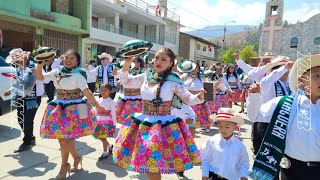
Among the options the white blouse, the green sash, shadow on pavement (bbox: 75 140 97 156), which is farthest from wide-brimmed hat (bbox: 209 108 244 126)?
shadow on pavement (bbox: 75 140 97 156)

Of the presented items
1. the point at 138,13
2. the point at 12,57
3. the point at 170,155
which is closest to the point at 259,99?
the point at 170,155

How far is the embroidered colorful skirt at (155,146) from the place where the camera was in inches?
117

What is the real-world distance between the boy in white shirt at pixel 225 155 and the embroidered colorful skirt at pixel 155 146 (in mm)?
231

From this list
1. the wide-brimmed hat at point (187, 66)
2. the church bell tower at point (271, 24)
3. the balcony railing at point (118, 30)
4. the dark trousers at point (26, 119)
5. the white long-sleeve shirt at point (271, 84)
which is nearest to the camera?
the white long-sleeve shirt at point (271, 84)

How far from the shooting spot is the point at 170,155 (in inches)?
120

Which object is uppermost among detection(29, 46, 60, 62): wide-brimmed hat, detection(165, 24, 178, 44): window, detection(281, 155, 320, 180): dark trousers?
detection(165, 24, 178, 44): window

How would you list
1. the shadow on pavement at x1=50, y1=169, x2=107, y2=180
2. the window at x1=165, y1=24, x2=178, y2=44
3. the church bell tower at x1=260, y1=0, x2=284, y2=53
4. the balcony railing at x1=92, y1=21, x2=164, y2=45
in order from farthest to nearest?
the church bell tower at x1=260, y1=0, x2=284, y2=53 < the window at x1=165, y1=24, x2=178, y2=44 < the balcony railing at x1=92, y1=21, x2=164, y2=45 < the shadow on pavement at x1=50, y1=169, x2=107, y2=180

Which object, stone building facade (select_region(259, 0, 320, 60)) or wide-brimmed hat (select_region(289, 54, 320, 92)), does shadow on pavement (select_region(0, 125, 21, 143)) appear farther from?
stone building facade (select_region(259, 0, 320, 60))

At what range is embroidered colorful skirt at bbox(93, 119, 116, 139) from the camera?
5.02 metres

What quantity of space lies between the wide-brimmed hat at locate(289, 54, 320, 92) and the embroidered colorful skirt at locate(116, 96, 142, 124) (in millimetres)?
3609

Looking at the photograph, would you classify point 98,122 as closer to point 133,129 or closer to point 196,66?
point 133,129

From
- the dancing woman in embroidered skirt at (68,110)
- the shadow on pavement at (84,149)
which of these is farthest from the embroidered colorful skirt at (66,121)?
the shadow on pavement at (84,149)

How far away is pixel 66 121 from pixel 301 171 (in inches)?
119

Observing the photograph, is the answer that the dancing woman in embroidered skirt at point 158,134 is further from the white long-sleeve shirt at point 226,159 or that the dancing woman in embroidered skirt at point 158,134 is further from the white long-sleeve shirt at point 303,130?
the white long-sleeve shirt at point 303,130
